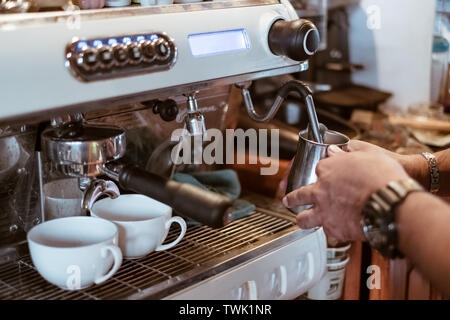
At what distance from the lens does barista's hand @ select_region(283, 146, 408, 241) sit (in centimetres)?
83

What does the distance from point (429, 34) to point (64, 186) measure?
161cm

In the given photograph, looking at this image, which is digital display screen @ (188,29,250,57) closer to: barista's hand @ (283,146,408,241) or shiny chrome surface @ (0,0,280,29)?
shiny chrome surface @ (0,0,280,29)

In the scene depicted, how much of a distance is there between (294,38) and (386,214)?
33 cm

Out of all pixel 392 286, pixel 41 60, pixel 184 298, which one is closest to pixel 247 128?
pixel 392 286

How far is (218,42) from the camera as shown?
3.00ft

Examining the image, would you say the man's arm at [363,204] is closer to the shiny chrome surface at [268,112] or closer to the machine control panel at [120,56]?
the shiny chrome surface at [268,112]

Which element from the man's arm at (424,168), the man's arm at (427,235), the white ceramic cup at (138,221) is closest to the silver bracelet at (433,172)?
the man's arm at (424,168)

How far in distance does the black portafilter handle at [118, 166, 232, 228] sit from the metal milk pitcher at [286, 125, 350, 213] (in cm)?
23

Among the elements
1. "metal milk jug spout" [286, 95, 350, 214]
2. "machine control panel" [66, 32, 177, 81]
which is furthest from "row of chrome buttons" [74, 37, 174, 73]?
"metal milk jug spout" [286, 95, 350, 214]

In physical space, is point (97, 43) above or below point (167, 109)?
above

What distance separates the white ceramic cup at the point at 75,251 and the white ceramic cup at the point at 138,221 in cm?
4
